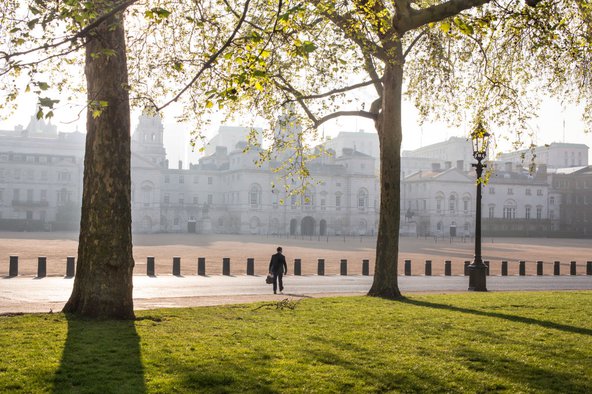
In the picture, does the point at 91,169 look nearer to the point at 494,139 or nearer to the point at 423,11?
the point at 423,11

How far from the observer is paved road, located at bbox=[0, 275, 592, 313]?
50.9ft

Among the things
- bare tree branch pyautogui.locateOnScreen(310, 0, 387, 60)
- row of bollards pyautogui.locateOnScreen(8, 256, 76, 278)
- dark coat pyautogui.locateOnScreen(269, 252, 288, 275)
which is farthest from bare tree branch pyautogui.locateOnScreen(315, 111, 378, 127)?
row of bollards pyautogui.locateOnScreen(8, 256, 76, 278)

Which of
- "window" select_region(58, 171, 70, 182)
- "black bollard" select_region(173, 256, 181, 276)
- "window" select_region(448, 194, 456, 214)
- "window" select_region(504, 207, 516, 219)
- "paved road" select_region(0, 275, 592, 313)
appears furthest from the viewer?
"window" select_region(504, 207, 516, 219)

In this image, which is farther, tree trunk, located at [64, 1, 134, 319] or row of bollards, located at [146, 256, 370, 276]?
row of bollards, located at [146, 256, 370, 276]

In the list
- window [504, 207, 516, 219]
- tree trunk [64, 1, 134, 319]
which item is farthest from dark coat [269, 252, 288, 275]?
window [504, 207, 516, 219]

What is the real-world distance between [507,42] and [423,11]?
15.4 ft

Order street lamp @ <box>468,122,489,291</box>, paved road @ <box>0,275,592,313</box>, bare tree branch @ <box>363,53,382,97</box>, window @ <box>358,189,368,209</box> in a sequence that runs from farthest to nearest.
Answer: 1. window @ <box>358,189,368,209</box>
2. street lamp @ <box>468,122,489,291</box>
3. bare tree branch @ <box>363,53,382,97</box>
4. paved road @ <box>0,275,592,313</box>

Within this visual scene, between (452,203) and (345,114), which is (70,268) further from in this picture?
(452,203)

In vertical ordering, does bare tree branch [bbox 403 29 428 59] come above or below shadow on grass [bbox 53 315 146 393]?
above

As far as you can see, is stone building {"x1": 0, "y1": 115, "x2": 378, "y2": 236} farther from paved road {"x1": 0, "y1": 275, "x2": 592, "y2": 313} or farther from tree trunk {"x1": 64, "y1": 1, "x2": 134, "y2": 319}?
tree trunk {"x1": 64, "y1": 1, "x2": 134, "y2": 319}

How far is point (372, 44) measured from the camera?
46.7ft

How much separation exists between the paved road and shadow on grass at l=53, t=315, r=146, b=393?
14.6 ft

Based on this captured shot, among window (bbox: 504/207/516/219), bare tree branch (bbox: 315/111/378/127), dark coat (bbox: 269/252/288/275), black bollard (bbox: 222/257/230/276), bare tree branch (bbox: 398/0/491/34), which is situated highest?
bare tree branch (bbox: 398/0/491/34)

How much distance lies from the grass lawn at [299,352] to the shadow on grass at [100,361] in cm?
1
